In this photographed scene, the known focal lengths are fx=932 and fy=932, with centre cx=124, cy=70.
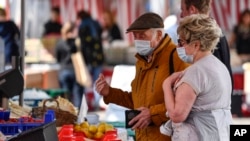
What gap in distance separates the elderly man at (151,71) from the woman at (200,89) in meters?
0.44

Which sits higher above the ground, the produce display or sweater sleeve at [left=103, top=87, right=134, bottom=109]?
sweater sleeve at [left=103, top=87, right=134, bottom=109]

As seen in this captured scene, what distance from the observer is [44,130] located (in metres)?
4.98

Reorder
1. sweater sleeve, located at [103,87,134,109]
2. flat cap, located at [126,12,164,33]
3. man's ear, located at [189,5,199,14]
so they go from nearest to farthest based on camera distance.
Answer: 1. flat cap, located at [126,12,164,33]
2. man's ear, located at [189,5,199,14]
3. sweater sleeve, located at [103,87,134,109]

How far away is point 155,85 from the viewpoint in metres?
6.37

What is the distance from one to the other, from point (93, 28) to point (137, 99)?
1049 centimetres

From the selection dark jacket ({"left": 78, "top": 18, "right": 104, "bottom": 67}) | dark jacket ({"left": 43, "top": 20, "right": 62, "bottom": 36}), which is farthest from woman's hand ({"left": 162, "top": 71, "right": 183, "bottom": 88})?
dark jacket ({"left": 43, "top": 20, "right": 62, "bottom": 36})

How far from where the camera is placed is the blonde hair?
5.76 metres

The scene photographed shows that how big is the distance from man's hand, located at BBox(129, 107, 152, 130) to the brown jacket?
1.3 inches

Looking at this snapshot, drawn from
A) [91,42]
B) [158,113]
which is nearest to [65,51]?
[91,42]

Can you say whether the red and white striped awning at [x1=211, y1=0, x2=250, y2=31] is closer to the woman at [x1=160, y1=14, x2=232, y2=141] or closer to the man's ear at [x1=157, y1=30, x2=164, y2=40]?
the man's ear at [x1=157, y1=30, x2=164, y2=40]

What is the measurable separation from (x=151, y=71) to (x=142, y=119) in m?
0.37

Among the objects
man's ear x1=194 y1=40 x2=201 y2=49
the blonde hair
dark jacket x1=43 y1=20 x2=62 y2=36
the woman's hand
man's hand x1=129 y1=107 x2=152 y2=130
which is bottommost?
dark jacket x1=43 y1=20 x2=62 y2=36

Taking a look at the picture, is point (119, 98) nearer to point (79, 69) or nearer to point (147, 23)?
point (147, 23)

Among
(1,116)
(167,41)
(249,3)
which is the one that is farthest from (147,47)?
(249,3)
